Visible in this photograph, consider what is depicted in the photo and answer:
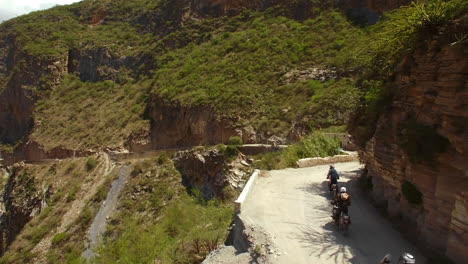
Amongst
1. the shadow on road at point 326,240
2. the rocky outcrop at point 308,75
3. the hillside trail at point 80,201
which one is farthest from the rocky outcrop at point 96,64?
the shadow on road at point 326,240

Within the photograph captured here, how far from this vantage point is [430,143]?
8.63 meters

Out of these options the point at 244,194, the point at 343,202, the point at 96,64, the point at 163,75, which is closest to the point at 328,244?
the point at 343,202

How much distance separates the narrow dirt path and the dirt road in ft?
35.0

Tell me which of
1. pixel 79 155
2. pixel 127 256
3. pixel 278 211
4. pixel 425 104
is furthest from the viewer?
pixel 79 155

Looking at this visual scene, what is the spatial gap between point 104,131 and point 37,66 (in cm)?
1638

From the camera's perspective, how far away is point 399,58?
37.3 ft

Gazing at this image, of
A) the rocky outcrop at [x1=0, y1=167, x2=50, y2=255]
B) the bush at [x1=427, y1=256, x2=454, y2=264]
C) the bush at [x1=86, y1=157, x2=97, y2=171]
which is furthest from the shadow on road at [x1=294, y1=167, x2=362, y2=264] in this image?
the rocky outcrop at [x1=0, y1=167, x2=50, y2=255]

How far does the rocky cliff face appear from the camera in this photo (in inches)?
310

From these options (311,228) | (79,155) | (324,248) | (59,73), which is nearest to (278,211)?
(311,228)

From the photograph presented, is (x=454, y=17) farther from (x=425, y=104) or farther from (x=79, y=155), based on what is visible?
(x=79, y=155)

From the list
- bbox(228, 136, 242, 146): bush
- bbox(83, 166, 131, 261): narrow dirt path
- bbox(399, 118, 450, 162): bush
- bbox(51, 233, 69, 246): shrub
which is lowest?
bbox(51, 233, 69, 246): shrub

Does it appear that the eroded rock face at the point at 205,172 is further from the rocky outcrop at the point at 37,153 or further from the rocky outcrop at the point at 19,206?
the rocky outcrop at the point at 37,153

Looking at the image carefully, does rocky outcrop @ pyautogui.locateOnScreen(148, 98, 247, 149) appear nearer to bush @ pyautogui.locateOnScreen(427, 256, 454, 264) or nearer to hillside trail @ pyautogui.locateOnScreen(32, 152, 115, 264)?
hillside trail @ pyautogui.locateOnScreen(32, 152, 115, 264)

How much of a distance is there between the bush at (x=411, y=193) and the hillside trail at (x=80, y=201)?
61.3ft
